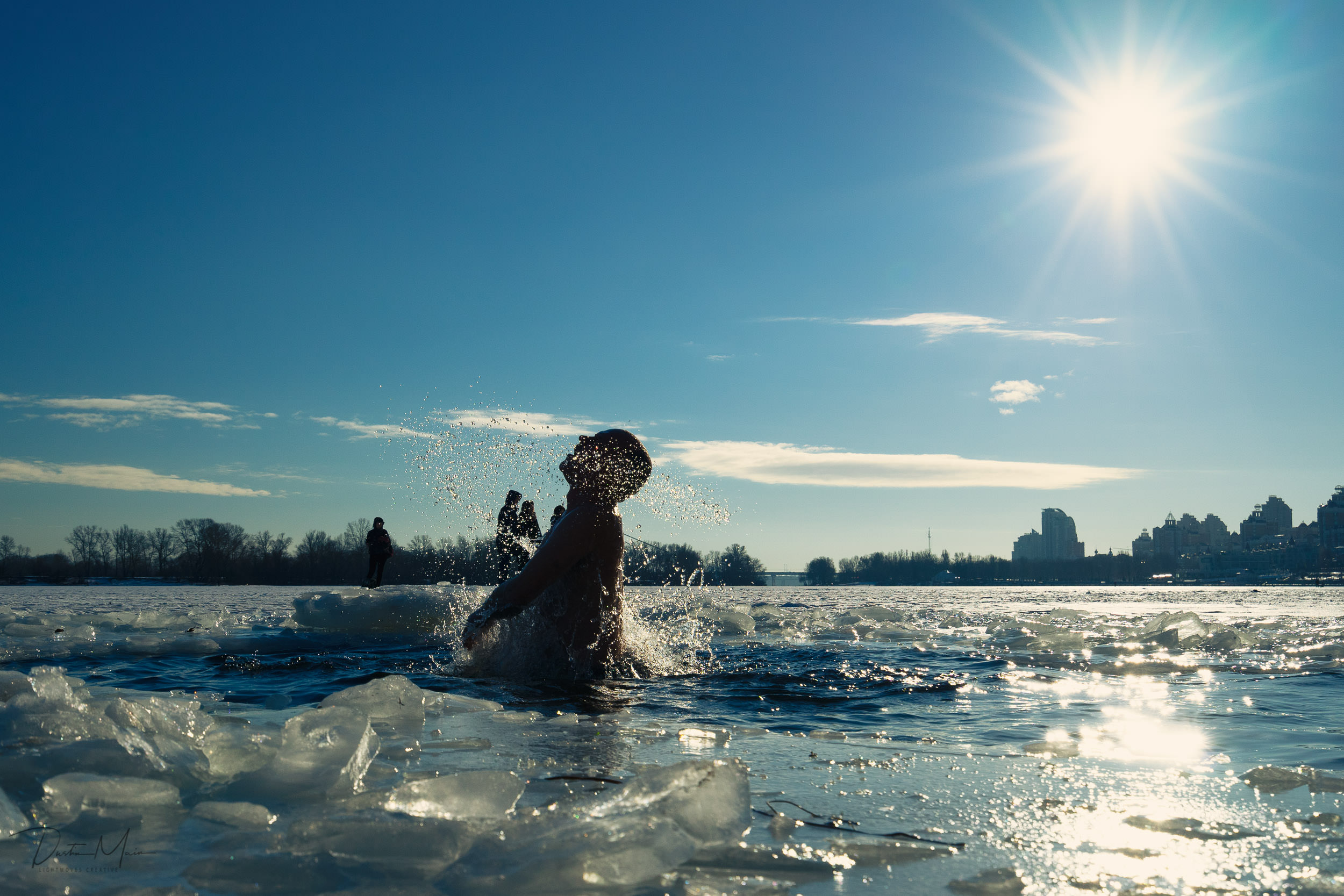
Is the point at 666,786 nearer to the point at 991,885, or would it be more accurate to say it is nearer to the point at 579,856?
the point at 579,856

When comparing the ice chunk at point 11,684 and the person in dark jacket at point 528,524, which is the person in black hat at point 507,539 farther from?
the ice chunk at point 11,684

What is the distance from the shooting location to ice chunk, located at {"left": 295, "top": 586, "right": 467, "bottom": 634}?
9906mm

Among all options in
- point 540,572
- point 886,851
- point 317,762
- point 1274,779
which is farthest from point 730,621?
point 886,851

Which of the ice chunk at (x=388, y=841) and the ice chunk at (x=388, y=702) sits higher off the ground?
the ice chunk at (x=388, y=841)

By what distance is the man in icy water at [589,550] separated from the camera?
5.06 metres

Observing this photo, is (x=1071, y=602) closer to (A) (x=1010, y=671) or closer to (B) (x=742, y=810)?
(A) (x=1010, y=671)

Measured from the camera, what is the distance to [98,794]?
6.43 ft

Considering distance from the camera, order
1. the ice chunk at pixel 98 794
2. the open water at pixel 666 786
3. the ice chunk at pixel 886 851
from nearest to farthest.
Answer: the open water at pixel 666 786
the ice chunk at pixel 886 851
the ice chunk at pixel 98 794

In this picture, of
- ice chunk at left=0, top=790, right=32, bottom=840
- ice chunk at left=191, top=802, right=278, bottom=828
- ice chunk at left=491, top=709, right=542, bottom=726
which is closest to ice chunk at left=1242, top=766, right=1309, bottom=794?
ice chunk at left=491, top=709, right=542, bottom=726

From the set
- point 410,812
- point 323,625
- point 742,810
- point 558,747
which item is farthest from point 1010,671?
point 323,625

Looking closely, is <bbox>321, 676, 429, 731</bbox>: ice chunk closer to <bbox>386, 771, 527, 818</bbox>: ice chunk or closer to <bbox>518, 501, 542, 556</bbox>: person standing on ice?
<bbox>386, 771, 527, 818</bbox>: ice chunk

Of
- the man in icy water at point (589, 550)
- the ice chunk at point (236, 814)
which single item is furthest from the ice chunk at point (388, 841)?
the man in icy water at point (589, 550)

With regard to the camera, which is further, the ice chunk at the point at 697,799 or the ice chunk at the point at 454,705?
the ice chunk at the point at 454,705

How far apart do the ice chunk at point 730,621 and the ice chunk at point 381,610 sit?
11.8 feet
